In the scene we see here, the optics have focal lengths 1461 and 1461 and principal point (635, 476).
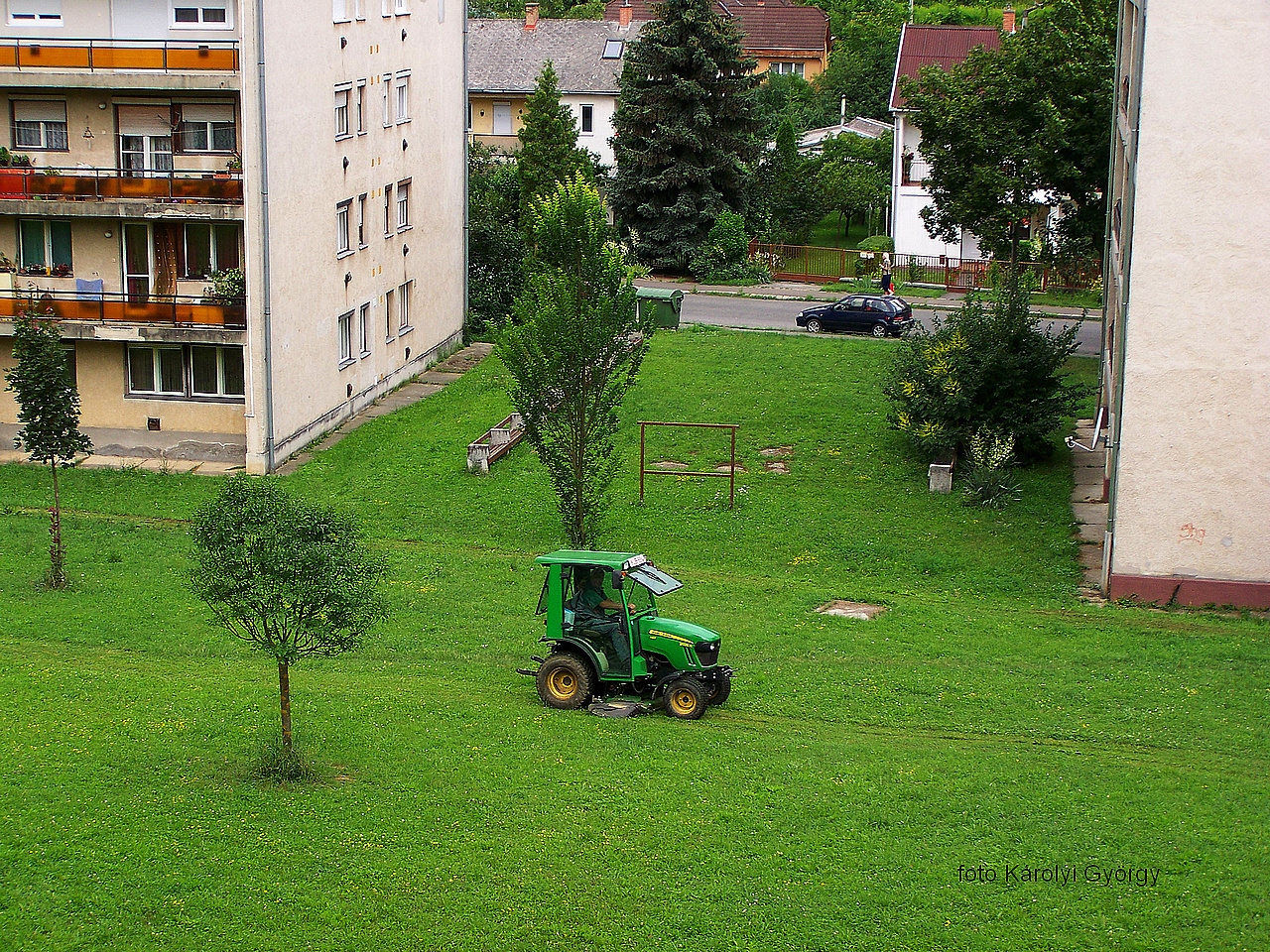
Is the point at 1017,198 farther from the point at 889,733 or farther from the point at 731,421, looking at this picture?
the point at 889,733

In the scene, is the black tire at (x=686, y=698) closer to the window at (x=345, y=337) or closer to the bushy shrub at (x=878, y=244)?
the window at (x=345, y=337)

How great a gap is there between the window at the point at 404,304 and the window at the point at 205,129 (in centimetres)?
876

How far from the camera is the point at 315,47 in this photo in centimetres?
3375

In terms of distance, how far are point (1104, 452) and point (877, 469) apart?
5623 mm

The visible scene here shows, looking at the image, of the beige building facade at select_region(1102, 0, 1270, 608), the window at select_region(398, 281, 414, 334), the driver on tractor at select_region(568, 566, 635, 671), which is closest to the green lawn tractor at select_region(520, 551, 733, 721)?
the driver on tractor at select_region(568, 566, 635, 671)

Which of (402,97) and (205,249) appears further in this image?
(402,97)

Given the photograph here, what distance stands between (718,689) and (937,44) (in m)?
55.1

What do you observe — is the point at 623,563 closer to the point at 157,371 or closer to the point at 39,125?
the point at 157,371

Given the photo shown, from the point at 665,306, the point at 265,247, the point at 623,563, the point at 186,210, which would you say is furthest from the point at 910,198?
the point at 623,563

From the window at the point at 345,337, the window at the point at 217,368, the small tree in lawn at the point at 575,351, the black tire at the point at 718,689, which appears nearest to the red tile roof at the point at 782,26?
the window at the point at 345,337

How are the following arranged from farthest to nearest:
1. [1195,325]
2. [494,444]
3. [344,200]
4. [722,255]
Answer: [722,255]
[344,200]
[494,444]
[1195,325]

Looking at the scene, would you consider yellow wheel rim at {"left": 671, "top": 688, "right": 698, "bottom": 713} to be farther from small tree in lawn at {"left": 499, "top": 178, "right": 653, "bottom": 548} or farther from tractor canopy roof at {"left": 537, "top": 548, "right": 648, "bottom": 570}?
→ small tree in lawn at {"left": 499, "top": 178, "right": 653, "bottom": 548}

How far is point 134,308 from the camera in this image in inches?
1265

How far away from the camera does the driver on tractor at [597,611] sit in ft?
60.5
